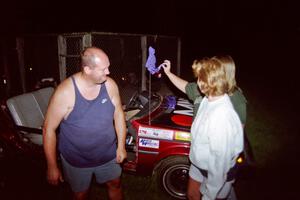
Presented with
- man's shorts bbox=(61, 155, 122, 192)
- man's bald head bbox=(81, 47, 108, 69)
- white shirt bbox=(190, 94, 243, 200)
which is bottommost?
man's shorts bbox=(61, 155, 122, 192)

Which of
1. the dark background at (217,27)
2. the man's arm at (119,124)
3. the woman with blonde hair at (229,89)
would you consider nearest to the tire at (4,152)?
the man's arm at (119,124)

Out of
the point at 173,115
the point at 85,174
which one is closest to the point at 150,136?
the point at 173,115

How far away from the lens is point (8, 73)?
1053 centimetres

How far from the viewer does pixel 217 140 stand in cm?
249

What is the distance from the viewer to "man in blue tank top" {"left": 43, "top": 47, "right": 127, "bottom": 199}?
289cm

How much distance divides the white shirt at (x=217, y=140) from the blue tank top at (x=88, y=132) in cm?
107

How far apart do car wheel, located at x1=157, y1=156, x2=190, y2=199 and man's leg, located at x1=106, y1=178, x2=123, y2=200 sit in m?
0.95

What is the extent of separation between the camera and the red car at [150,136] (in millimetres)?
4242

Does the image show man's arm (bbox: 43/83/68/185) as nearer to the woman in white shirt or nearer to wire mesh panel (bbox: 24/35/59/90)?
the woman in white shirt

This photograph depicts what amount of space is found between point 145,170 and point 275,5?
36.4 metres

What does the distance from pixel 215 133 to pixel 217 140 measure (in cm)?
A: 7

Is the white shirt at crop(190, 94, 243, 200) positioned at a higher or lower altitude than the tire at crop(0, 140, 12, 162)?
higher

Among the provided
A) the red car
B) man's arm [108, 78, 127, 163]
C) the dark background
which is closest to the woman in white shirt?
man's arm [108, 78, 127, 163]

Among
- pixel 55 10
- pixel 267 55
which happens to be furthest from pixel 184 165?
pixel 267 55
